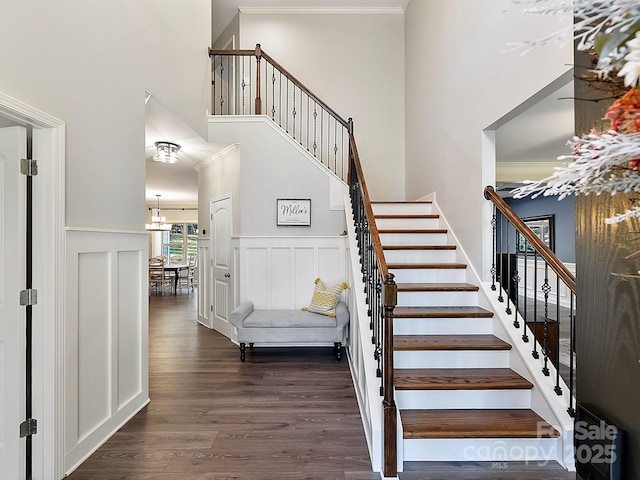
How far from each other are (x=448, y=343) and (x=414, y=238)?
1.47 m

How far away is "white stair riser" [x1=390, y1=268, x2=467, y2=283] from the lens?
3205mm

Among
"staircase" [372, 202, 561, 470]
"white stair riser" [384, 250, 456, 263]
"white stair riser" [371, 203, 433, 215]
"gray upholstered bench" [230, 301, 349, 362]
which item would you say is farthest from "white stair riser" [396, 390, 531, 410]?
"white stair riser" [371, 203, 433, 215]

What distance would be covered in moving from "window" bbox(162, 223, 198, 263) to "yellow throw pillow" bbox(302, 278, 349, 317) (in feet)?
29.3

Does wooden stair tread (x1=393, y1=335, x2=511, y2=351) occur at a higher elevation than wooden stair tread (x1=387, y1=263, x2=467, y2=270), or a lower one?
lower

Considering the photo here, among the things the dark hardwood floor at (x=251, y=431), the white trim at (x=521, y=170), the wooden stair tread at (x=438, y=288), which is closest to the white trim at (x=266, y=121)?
the wooden stair tread at (x=438, y=288)

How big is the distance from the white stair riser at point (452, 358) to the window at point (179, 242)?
35.3ft

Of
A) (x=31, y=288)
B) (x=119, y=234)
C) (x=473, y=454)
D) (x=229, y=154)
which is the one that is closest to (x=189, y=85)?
(x=229, y=154)

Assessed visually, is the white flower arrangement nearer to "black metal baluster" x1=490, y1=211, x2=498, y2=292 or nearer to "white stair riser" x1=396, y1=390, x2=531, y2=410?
"white stair riser" x1=396, y1=390, x2=531, y2=410

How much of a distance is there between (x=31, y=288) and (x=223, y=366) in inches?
85.1

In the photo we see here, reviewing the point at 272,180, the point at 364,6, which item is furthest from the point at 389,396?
the point at 364,6

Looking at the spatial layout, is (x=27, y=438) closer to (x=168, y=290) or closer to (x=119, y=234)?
(x=119, y=234)

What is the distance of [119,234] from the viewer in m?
2.41

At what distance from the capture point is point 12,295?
6.00ft

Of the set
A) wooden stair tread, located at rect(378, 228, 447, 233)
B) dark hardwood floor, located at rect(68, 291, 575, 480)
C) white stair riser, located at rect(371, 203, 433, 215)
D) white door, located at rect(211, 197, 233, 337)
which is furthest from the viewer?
white door, located at rect(211, 197, 233, 337)
